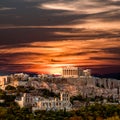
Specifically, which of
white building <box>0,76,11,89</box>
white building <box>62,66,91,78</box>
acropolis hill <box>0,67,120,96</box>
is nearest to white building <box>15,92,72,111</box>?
acropolis hill <box>0,67,120,96</box>

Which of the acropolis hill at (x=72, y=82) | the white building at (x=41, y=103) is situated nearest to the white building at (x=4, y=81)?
the acropolis hill at (x=72, y=82)

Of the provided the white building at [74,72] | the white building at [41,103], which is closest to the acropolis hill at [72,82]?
the white building at [74,72]

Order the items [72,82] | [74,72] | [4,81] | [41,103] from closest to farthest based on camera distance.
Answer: [41,103] → [4,81] → [72,82] → [74,72]

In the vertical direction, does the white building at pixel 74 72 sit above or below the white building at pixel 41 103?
above

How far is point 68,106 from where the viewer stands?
115 ft

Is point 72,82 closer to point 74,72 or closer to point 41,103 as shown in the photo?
point 74,72

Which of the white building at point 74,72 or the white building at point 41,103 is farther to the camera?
the white building at point 74,72

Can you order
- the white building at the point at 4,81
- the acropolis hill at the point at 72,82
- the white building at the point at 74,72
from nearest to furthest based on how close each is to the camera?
the acropolis hill at the point at 72,82 < the white building at the point at 4,81 < the white building at the point at 74,72

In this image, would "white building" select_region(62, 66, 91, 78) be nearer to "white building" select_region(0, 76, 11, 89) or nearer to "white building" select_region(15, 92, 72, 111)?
"white building" select_region(0, 76, 11, 89)

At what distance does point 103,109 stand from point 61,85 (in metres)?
14.5

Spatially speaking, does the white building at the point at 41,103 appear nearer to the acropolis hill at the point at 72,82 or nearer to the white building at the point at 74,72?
the acropolis hill at the point at 72,82

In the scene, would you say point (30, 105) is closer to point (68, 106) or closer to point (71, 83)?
point (68, 106)

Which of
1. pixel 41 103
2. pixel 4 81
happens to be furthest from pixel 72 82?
pixel 41 103

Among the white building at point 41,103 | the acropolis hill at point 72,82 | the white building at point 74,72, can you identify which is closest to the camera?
the white building at point 41,103
